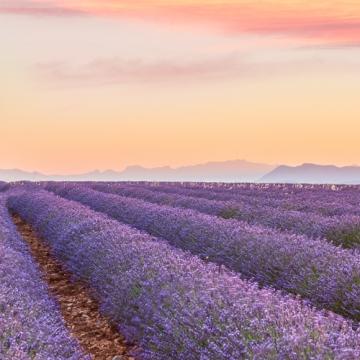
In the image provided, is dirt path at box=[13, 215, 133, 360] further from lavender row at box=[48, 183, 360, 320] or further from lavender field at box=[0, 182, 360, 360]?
lavender row at box=[48, 183, 360, 320]

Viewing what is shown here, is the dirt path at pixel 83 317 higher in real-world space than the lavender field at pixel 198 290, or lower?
lower

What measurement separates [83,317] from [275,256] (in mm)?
2451

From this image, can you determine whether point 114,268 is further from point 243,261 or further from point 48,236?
point 48,236

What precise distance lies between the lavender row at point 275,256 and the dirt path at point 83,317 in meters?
1.93

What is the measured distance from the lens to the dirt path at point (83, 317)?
6680 mm

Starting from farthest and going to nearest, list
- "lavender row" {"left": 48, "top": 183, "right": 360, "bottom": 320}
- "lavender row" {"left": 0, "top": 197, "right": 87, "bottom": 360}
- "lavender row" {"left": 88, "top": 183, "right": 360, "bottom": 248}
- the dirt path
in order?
"lavender row" {"left": 88, "top": 183, "right": 360, "bottom": 248}, the dirt path, "lavender row" {"left": 48, "top": 183, "right": 360, "bottom": 320}, "lavender row" {"left": 0, "top": 197, "right": 87, "bottom": 360}

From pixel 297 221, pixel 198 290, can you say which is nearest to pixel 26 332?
pixel 198 290

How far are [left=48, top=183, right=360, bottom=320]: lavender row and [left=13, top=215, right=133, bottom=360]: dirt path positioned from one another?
1932mm

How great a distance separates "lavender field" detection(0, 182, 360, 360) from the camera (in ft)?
13.3

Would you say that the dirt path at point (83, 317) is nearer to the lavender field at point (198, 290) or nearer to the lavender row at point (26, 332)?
the lavender field at point (198, 290)

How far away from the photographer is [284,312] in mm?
4215

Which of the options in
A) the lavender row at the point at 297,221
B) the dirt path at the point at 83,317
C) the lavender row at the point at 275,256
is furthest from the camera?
the lavender row at the point at 297,221

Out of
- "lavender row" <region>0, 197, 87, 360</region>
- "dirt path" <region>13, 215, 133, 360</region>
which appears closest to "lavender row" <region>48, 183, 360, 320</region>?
"dirt path" <region>13, 215, 133, 360</region>

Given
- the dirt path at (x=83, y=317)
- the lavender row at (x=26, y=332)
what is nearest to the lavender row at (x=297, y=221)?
the dirt path at (x=83, y=317)
